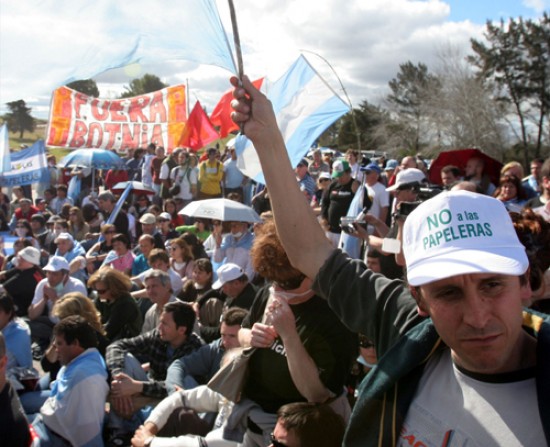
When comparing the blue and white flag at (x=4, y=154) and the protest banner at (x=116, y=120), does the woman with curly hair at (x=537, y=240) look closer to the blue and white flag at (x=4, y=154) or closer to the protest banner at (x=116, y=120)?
the blue and white flag at (x=4, y=154)

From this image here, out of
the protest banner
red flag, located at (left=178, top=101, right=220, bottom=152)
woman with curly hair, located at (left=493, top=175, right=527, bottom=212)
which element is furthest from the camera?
the protest banner

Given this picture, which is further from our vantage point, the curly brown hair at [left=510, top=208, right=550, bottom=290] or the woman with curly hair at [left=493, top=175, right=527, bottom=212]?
the woman with curly hair at [left=493, top=175, right=527, bottom=212]

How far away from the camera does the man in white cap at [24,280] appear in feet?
22.4

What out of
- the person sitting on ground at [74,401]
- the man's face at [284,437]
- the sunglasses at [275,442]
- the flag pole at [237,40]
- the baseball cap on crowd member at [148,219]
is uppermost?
the flag pole at [237,40]

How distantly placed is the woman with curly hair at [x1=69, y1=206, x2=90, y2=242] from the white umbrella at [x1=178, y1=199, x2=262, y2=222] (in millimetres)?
3432

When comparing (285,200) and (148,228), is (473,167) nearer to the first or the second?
(285,200)

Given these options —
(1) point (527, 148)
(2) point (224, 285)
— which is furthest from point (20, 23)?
(1) point (527, 148)

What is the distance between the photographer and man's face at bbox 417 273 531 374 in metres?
1.20

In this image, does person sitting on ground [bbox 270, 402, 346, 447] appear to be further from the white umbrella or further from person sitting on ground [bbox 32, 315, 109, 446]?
the white umbrella

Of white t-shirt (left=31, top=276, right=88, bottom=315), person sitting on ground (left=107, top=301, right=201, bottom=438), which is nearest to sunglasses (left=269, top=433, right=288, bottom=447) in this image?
person sitting on ground (left=107, top=301, right=201, bottom=438)

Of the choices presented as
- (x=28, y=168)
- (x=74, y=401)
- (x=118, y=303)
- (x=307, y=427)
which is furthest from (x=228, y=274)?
(x=28, y=168)

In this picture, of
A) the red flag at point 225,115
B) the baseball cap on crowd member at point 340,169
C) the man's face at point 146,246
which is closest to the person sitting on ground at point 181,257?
the man's face at point 146,246

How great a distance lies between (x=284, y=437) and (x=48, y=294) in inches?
187

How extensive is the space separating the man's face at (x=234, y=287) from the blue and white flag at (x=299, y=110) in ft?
3.01
